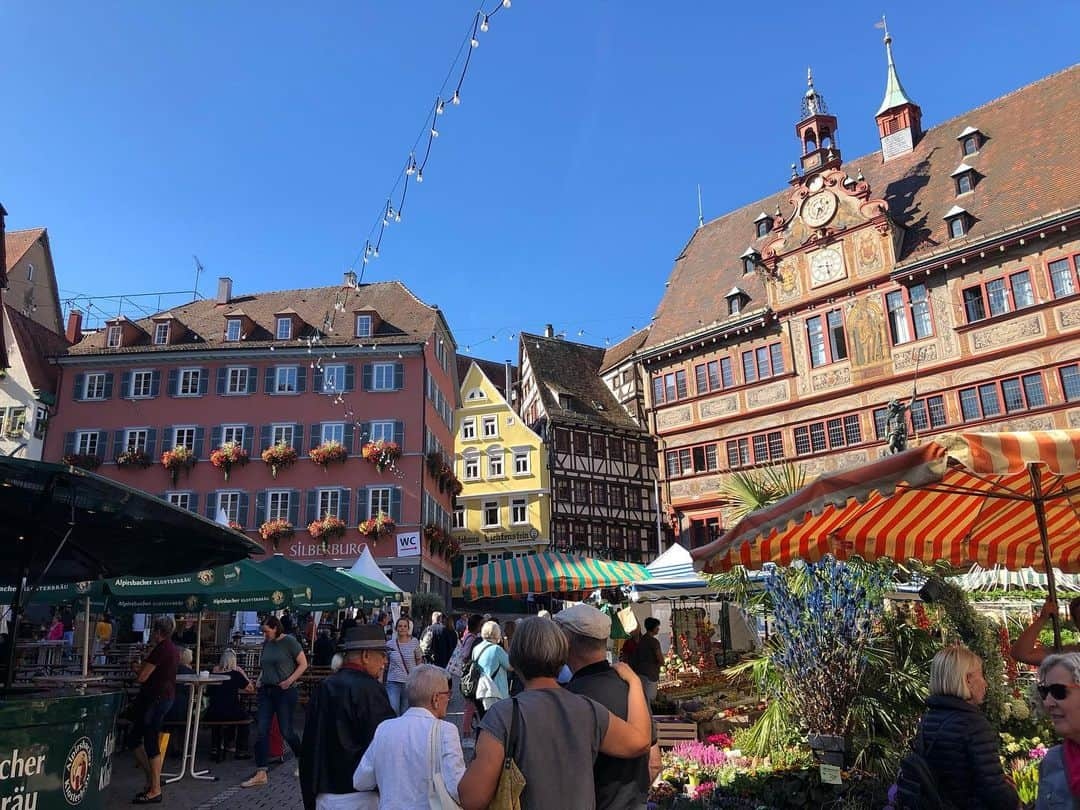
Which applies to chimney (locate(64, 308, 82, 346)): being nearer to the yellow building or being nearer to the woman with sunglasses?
the yellow building

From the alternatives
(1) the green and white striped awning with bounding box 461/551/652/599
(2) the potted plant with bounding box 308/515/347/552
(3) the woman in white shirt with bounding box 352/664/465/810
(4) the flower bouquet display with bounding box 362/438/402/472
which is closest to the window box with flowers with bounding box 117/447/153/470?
(2) the potted plant with bounding box 308/515/347/552

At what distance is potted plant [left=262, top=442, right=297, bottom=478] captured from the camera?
32312 millimetres

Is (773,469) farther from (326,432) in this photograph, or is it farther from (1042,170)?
(326,432)

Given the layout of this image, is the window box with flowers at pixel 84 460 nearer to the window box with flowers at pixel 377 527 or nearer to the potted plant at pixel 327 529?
the potted plant at pixel 327 529

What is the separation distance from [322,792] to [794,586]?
5.32 meters

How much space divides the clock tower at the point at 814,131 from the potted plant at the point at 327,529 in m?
21.6

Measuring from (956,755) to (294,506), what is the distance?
3087 centimetres

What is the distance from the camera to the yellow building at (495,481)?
41.4 meters

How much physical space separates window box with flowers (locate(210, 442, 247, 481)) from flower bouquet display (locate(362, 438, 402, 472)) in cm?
482

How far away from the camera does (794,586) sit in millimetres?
8211

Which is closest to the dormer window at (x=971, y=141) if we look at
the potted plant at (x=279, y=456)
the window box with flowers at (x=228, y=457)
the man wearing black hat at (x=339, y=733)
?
the potted plant at (x=279, y=456)

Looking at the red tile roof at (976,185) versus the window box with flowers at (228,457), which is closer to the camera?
the red tile roof at (976,185)

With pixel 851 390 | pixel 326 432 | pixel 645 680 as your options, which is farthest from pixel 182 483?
pixel 645 680

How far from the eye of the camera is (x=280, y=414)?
33.7 m
